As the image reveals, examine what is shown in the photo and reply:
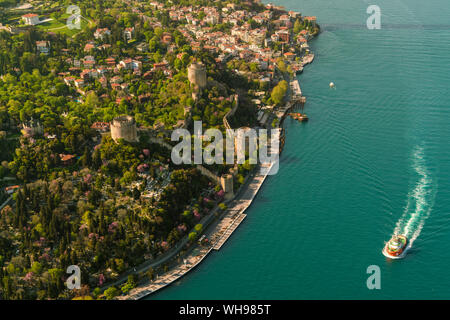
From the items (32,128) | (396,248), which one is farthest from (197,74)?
(396,248)

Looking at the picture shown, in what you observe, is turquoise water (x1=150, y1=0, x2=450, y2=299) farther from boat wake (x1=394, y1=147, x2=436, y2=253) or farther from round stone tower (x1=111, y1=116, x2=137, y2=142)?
round stone tower (x1=111, y1=116, x2=137, y2=142)

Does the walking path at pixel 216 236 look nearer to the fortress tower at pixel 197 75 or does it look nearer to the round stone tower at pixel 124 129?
the round stone tower at pixel 124 129

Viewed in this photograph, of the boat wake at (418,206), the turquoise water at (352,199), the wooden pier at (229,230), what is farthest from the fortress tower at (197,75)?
the boat wake at (418,206)

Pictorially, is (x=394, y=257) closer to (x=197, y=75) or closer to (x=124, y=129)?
(x=124, y=129)

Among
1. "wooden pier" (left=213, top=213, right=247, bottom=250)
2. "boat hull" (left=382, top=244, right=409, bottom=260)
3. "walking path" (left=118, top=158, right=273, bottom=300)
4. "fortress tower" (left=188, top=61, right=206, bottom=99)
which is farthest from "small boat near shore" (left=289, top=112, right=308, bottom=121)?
"boat hull" (left=382, top=244, right=409, bottom=260)

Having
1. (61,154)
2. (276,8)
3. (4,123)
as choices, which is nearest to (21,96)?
(4,123)

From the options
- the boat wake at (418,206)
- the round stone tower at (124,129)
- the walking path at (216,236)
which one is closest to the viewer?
the walking path at (216,236)

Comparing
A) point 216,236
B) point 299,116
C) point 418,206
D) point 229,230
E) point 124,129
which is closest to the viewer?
point 216,236
